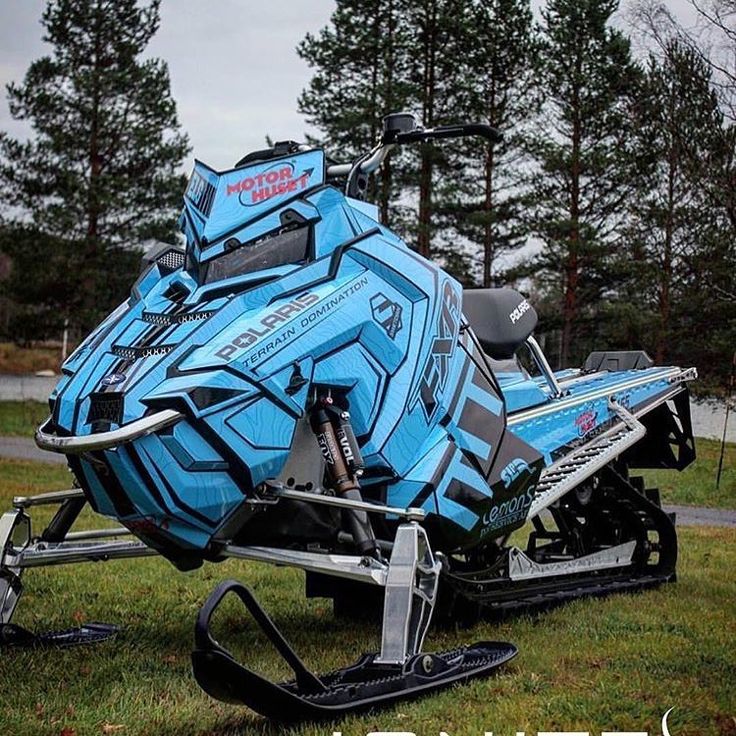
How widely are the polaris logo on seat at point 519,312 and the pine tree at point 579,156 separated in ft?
65.0

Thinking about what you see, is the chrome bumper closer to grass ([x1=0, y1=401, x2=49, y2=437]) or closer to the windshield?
the windshield

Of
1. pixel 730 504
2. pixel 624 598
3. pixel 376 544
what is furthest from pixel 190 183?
pixel 730 504

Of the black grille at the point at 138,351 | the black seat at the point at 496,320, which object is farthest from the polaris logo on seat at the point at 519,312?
the black grille at the point at 138,351

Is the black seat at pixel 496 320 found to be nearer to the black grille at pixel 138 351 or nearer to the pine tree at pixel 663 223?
the black grille at pixel 138 351

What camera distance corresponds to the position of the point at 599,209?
2617cm

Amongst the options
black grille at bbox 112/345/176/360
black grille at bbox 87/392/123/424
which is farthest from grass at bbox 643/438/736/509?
black grille at bbox 87/392/123/424

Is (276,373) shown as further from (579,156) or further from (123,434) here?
(579,156)

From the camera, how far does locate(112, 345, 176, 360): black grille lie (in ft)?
13.6

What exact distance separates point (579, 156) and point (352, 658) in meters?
22.2

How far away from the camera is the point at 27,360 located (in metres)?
34.7

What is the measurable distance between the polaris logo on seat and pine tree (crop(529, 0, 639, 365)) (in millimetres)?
19799

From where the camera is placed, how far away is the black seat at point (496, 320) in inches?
226

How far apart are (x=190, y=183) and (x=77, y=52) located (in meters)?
23.6

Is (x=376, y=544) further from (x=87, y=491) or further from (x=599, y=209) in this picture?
(x=599, y=209)
